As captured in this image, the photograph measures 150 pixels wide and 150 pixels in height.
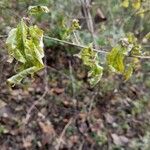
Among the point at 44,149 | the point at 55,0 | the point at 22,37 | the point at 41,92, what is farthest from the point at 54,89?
the point at 22,37

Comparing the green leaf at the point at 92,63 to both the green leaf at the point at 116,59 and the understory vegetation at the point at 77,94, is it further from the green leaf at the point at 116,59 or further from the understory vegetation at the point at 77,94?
the understory vegetation at the point at 77,94

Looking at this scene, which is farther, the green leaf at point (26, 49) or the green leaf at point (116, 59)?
the green leaf at point (116, 59)

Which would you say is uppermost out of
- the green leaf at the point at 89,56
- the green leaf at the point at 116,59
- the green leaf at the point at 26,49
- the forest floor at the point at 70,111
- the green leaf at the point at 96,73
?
the green leaf at the point at 26,49

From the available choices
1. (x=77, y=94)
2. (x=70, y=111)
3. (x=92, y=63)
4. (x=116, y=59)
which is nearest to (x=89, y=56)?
(x=92, y=63)

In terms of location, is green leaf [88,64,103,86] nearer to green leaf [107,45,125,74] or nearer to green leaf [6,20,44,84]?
green leaf [107,45,125,74]

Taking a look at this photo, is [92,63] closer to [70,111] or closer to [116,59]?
[116,59]

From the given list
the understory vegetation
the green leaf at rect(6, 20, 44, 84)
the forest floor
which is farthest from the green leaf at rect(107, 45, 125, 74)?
the forest floor

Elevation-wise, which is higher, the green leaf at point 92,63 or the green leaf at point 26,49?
the green leaf at point 26,49

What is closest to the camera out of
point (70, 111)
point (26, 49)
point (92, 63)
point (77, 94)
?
point (26, 49)

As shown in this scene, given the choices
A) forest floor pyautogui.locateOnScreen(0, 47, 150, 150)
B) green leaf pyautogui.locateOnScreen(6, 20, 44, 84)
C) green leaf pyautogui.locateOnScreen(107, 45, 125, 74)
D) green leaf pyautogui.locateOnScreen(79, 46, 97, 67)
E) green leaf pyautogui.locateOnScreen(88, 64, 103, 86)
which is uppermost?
green leaf pyautogui.locateOnScreen(6, 20, 44, 84)

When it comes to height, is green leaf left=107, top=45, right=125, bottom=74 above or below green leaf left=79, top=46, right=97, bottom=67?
above

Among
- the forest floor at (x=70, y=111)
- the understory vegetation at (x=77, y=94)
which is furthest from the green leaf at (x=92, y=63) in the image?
the forest floor at (x=70, y=111)

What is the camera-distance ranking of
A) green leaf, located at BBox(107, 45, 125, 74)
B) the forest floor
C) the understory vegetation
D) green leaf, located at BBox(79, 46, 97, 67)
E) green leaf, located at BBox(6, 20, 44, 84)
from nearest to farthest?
green leaf, located at BBox(6, 20, 44, 84) < green leaf, located at BBox(107, 45, 125, 74) < green leaf, located at BBox(79, 46, 97, 67) < the understory vegetation < the forest floor
